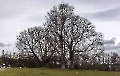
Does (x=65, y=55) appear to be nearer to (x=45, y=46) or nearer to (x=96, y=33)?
(x=96, y=33)

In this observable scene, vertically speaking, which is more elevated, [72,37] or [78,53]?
[72,37]

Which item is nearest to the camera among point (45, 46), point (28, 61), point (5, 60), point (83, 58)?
point (83, 58)

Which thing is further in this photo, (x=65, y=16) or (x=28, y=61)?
(x=28, y=61)

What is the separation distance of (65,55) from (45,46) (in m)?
19.2

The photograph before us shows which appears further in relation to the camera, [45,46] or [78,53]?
[45,46]

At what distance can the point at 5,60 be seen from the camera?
340 feet

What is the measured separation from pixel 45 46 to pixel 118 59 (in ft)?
142

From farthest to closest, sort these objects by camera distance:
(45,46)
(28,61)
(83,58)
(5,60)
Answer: (5,60) < (28,61) < (45,46) < (83,58)

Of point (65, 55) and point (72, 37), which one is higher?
point (72, 37)

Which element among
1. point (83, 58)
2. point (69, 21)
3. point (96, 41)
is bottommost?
point (83, 58)

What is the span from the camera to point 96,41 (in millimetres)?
58719

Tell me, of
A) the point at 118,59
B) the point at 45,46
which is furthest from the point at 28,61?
the point at 118,59

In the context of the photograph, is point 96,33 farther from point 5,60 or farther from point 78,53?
point 5,60

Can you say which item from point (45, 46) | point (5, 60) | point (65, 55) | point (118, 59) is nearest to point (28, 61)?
point (45, 46)
